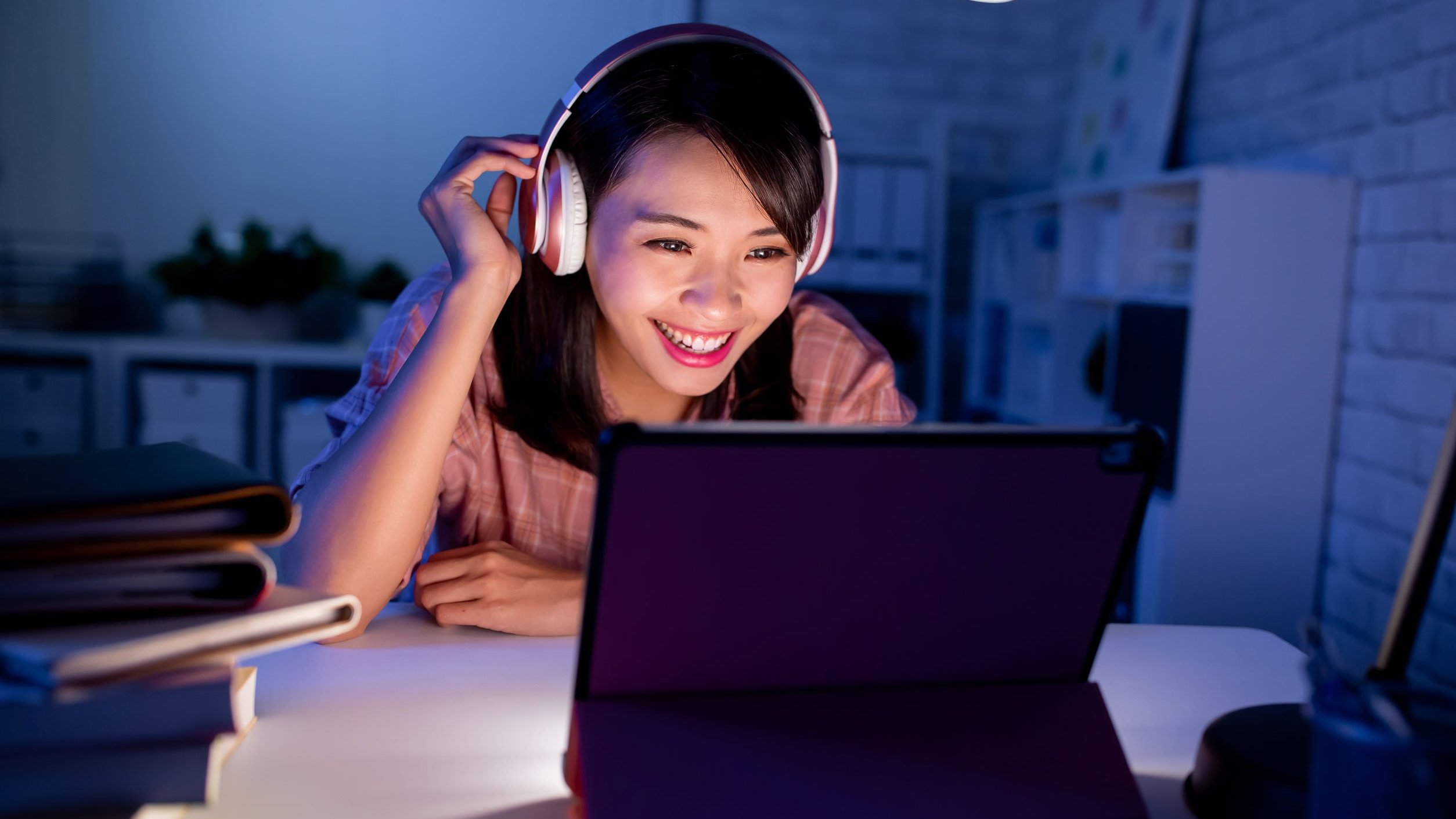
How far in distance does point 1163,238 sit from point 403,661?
2175mm

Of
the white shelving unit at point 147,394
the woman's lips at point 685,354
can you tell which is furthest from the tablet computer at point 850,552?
the white shelving unit at point 147,394

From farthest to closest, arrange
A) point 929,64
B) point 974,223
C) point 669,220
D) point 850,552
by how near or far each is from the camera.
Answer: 1. point 974,223
2. point 929,64
3. point 669,220
4. point 850,552

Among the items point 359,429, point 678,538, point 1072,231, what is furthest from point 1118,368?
point 678,538

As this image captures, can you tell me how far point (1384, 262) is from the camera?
2.00m

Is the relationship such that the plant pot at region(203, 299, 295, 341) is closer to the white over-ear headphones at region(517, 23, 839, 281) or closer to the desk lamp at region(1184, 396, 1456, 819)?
the white over-ear headphones at region(517, 23, 839, 281)

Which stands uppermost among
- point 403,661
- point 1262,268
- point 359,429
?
point 1262,268

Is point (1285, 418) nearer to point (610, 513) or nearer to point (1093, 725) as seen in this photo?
point (1093, 725)

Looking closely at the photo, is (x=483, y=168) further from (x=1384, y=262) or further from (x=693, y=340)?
(x=1384, y=262)

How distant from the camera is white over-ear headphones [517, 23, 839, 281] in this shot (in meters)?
0.97

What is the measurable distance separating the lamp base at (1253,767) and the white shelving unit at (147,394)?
8.35 ft

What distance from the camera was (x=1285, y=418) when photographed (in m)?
2.15

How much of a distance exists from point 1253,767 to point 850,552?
25 centimetres

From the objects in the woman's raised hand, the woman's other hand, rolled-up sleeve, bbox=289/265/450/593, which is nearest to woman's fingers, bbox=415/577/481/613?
the woman's other hand

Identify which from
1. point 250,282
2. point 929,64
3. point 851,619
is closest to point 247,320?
Result: point 250,282
